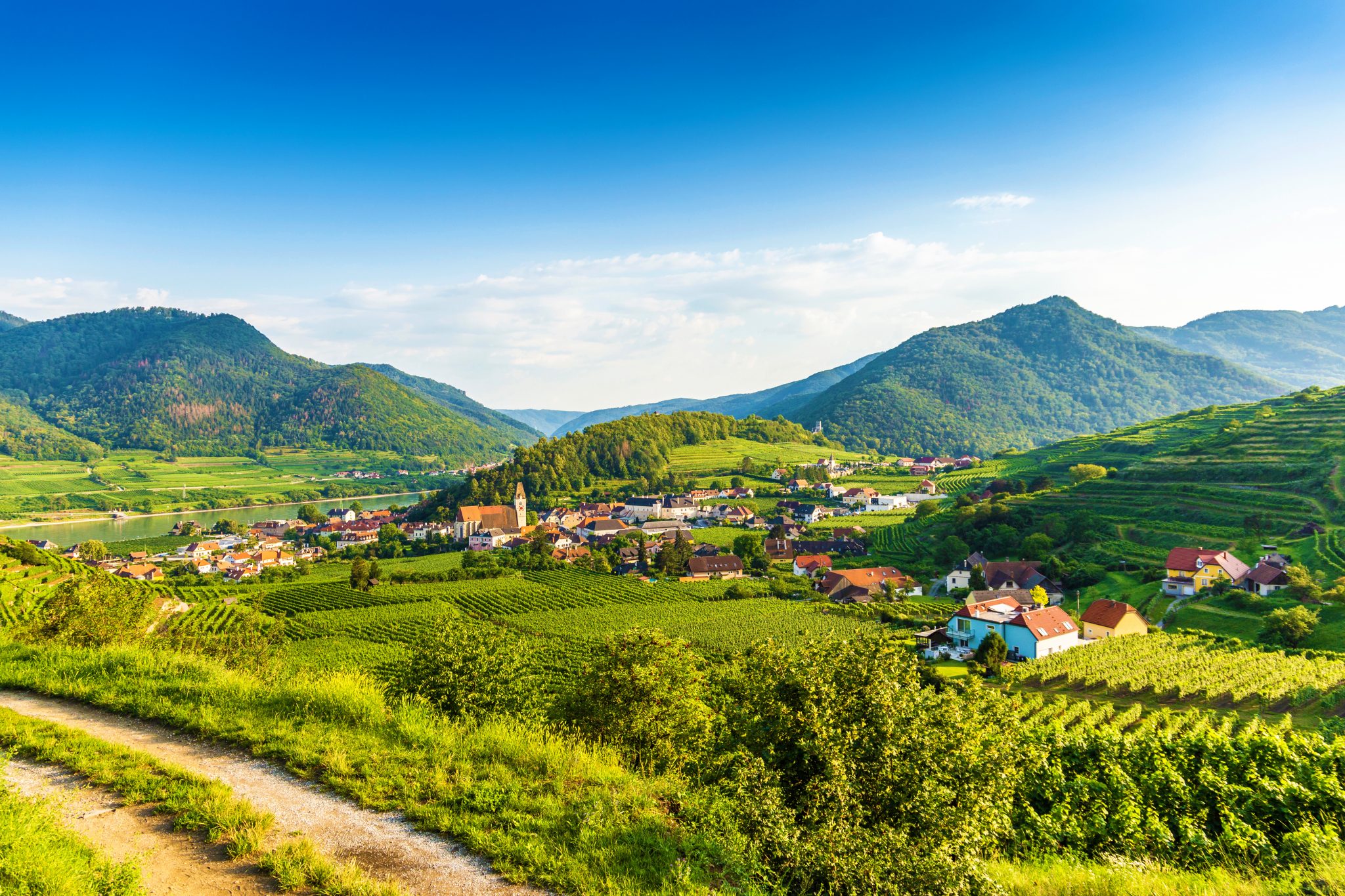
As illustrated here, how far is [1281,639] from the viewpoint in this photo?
118 ft

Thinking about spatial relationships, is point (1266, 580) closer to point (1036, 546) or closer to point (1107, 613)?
point (1107, 613)

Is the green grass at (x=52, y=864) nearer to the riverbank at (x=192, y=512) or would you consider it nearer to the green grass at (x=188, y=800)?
the green grass at (x=188, y=800)

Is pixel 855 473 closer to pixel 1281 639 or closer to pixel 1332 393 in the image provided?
pixel 1332 393

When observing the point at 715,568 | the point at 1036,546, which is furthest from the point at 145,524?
the point at 1036,546

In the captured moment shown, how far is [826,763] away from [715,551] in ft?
246

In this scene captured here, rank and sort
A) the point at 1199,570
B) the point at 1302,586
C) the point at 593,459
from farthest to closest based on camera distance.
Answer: the point at 593,459 < the point at 1199,570 < the point at 1302,586

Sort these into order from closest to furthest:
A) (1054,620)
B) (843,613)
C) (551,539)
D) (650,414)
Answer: (1054,620), (843,613), (551,539), (650,414)

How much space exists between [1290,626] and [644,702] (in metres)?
41.6

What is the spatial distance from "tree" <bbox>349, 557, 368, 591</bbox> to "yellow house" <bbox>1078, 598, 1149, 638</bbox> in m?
62.7

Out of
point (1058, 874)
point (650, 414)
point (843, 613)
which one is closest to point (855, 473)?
point (650, 414)

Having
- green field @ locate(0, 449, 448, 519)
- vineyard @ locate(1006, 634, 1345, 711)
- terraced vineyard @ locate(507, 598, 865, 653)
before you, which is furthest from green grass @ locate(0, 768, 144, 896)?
green field @ locate(0, 449, 448, 519)

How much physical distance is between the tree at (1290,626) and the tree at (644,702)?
39.3m

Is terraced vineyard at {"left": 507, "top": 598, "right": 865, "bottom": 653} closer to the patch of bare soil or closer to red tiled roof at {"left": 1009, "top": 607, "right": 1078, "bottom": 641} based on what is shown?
red tiled roof at {"left": 1009, "top": 607, "right": 1078, "bottom": 641}

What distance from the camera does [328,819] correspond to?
20.9 feet
